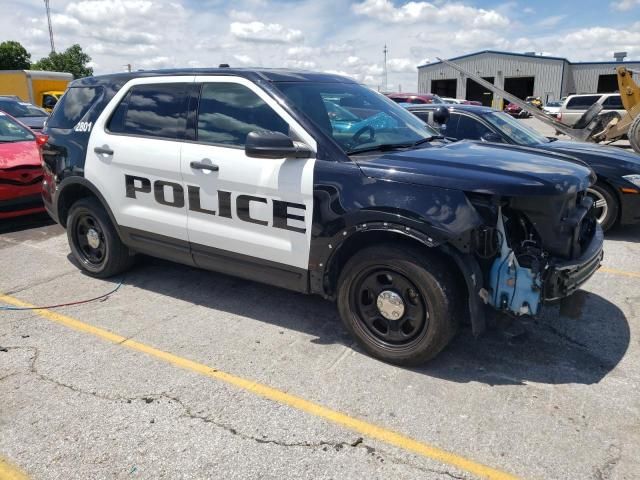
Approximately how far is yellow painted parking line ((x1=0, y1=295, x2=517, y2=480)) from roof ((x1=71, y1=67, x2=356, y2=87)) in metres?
2.09

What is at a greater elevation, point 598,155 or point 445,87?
point 445,87

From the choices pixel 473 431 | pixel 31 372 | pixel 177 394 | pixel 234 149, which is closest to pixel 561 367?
pixel 473 431

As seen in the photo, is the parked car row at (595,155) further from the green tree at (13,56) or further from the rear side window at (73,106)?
the green tree at (13,56)

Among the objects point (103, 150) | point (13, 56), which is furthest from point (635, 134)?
point (13, 56)

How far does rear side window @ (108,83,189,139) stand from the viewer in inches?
167

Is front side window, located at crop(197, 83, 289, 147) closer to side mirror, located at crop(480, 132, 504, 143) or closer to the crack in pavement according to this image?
the crack in pavement

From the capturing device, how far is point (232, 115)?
13.0 feet

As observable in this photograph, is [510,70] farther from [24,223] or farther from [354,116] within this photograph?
[354,116]

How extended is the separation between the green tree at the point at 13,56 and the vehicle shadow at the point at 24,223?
62526 mm

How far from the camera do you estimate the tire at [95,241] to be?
4.92 m

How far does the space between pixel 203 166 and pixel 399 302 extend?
5.80ft

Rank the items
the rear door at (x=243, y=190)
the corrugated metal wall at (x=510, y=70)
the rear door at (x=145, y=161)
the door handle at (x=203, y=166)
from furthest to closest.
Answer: the corrugated metal wall at (x=510, y=70)
the rear door at (x=145, y=161)
the door handle at (x=203, y=166)
the rear door at (x=243, y=190)

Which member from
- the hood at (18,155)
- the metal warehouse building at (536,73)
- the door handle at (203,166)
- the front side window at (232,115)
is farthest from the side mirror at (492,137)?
the metal warehouse building at (536,73)

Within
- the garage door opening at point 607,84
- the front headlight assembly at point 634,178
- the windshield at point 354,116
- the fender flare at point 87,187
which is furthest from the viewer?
the garage door opening at point 607,84
